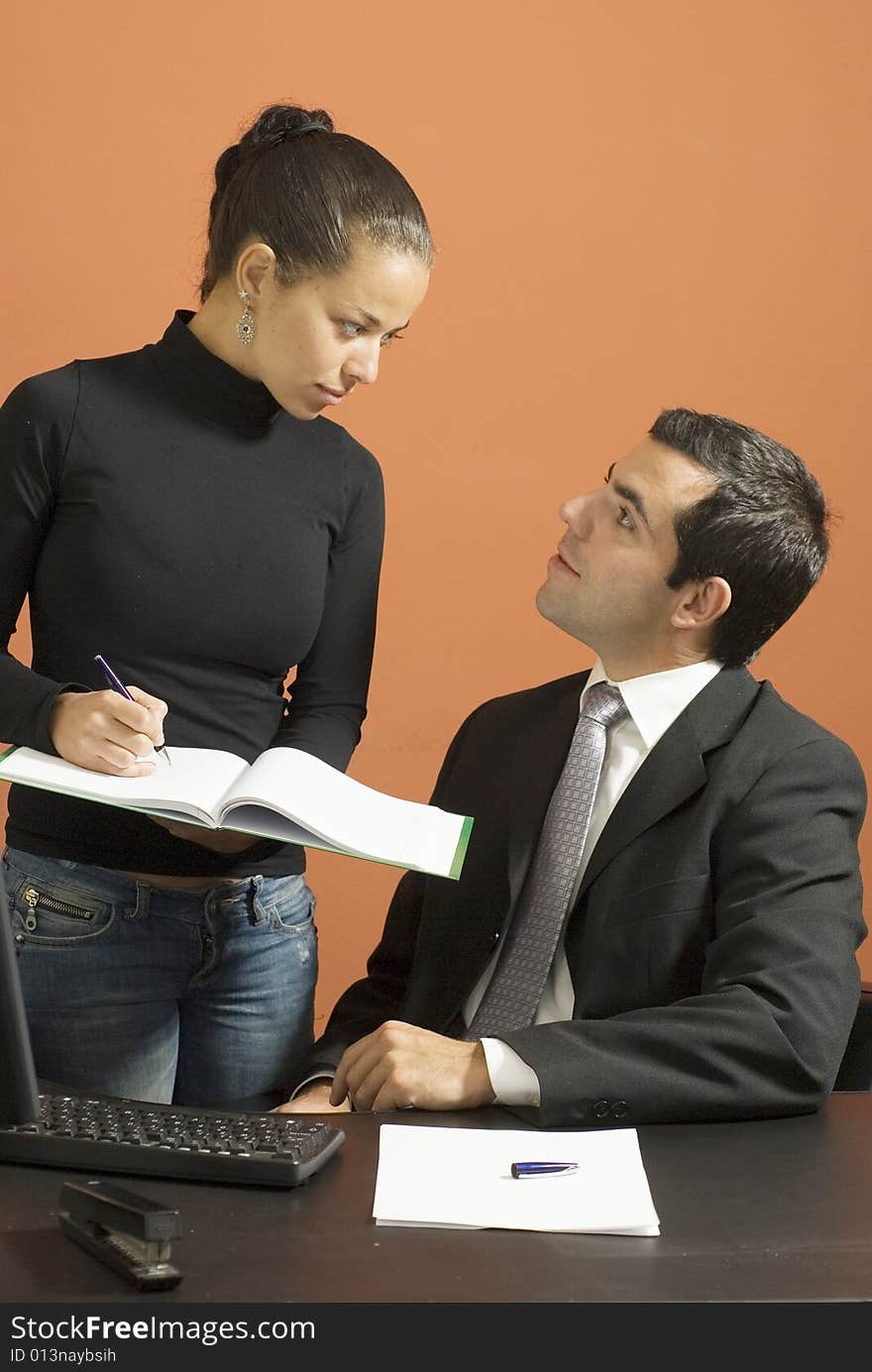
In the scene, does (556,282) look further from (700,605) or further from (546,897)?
(546,897)

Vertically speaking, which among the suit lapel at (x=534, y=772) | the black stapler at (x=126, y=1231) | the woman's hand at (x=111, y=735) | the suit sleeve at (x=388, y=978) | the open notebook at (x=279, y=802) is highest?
the woman's hand at (x=111, y=735)

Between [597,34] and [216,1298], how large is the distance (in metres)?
2.42

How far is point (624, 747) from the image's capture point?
66.1 inches

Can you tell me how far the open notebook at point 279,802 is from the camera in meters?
1.22

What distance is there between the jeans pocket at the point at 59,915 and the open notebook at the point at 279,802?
20cm

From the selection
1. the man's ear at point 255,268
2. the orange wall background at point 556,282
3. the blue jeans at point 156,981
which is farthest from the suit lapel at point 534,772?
the orange wall background at point 556,282

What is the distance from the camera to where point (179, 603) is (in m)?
1.50

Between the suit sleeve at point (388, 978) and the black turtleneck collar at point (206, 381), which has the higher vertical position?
the black turtleneck collar at point (206, 381)

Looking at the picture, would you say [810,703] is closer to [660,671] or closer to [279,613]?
[660,671]

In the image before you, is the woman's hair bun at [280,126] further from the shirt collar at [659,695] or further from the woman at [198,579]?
the shirt collar at [659,695]

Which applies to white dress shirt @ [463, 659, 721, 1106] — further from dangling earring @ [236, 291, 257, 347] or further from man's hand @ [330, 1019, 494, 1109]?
dangling earring @ [236, 291, 257, 347]

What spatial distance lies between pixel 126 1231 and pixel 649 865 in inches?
30.4

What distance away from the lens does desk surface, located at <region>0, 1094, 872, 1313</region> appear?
88 cm

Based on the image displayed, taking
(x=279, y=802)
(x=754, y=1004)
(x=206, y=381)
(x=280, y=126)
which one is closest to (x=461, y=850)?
(x=279, y=802)
